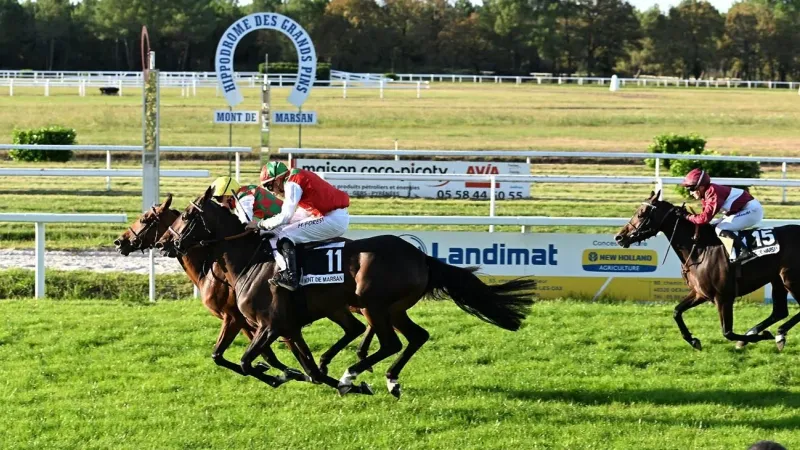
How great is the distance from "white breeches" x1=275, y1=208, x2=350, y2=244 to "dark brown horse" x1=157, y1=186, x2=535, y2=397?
207 mm

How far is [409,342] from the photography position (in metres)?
6.95

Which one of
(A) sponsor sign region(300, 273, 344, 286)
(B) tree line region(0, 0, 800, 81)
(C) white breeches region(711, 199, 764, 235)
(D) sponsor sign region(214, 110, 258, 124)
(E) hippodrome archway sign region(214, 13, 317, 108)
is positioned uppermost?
(B) tree line region(0, 0, 800, 81)

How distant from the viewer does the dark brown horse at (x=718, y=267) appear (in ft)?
25.8

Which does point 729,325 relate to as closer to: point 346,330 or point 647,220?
point 647,220

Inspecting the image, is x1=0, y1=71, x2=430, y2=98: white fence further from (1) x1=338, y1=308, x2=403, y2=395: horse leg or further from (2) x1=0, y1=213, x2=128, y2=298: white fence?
(1) x1=338, y1=308, x2=403, y2=395: horse leg

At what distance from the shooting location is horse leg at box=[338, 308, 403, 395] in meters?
6.69

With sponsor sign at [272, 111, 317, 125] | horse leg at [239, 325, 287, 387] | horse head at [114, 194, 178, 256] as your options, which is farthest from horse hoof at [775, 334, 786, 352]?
sponsor sign at [272, 111, 317, 125]

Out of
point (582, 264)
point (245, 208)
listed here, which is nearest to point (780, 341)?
point (582, 264)

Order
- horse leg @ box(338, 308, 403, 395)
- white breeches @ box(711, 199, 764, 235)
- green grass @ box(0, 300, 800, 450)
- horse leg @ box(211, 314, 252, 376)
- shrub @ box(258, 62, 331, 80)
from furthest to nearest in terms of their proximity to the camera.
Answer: shrub @ box(258, 62, 331, 80) < white breeches @ box(711, 199, 764, 235) < horse leg @ box(211, 314, 252, 376) < horse leg @ box(338, 308, 403, 395) < green grass @ box(0, 300, 800, 450)

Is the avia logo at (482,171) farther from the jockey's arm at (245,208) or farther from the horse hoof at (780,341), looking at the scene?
the jockey's arm at (245,208)

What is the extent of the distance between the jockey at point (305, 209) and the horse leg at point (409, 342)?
74 cm

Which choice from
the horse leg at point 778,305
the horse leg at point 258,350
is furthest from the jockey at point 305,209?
the horse leg at point 778,305

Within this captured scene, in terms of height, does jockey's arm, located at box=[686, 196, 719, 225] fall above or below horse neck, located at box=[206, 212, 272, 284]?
above

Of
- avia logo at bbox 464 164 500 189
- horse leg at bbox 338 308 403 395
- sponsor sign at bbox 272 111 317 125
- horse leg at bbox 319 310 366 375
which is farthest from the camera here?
avia logo at bbox 464 164 500 189
